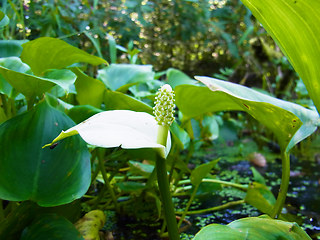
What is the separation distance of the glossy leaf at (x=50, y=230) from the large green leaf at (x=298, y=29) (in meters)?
0.39

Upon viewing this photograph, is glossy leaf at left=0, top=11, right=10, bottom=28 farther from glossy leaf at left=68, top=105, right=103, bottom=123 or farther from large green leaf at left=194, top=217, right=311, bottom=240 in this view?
large green leaf at left=194, top=217, right=311, bottom=240

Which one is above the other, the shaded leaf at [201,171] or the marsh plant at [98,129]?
the marsh plant at [98,129]

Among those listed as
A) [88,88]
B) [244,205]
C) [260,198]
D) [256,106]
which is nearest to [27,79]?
[88,88]

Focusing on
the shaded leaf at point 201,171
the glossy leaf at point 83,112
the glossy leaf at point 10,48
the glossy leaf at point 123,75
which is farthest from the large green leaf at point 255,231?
the glossy leaf at point 10,48

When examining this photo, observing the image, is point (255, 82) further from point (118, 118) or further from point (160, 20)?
point (118, 118)

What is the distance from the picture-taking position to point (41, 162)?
1.49ft

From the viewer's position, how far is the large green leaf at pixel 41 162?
0.43m

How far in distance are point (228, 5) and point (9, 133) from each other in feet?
8.68

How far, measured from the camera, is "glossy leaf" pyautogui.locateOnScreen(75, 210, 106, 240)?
0.52 metres

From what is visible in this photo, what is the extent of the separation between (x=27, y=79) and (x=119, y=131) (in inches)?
8.5

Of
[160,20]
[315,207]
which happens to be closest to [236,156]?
[315,207]

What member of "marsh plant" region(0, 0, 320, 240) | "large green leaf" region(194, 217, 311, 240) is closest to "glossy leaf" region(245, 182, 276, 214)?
"marsh plant" region(0, 0, 320, 240)

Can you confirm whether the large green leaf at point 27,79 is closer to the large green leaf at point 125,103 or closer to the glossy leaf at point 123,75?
the large green leaf at point 125,103

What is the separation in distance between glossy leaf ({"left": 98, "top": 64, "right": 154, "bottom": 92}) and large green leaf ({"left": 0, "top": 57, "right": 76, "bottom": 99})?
0.23 metres
